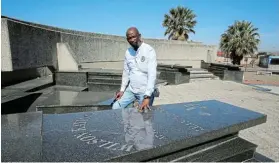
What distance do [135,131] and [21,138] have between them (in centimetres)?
113

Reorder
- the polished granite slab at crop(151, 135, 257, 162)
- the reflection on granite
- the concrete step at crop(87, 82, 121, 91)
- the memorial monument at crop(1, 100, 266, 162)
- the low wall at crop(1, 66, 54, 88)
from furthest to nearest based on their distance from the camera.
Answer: the concrete step at crop(87, 82, 121, 91)
the low wall at crop(1, 66, 54, 88)
the reflection on granite
the polished granite slab at crop(151, 135, 257, 162)
the memorial monument at crop(1, 100, 266, 162)

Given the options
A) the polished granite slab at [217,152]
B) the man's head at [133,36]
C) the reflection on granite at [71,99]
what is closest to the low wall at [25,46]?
the reflection on granite at [71,99]

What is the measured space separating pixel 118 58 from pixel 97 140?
1411cm

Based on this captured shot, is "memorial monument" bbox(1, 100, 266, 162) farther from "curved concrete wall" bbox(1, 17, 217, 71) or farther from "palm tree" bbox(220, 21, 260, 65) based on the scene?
"palm tree" bbox(220, 21, 260, 65)

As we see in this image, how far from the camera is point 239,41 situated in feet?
143

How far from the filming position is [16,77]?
24.0ft

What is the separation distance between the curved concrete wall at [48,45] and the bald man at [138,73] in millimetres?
3140

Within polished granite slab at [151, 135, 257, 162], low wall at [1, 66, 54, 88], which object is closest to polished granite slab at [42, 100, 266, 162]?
polished granite slab at [151, 135, 257, 162]

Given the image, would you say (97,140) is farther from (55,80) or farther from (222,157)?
(55,80)

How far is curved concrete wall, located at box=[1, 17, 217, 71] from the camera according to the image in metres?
5.67

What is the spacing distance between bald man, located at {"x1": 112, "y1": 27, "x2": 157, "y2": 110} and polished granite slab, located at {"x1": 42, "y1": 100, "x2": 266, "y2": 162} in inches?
14.7

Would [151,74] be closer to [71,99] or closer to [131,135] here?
[131,135]

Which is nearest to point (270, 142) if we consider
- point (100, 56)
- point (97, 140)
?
point (97, 140)

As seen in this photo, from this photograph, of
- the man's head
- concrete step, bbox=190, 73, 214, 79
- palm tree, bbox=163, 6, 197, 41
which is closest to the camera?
the man's head
